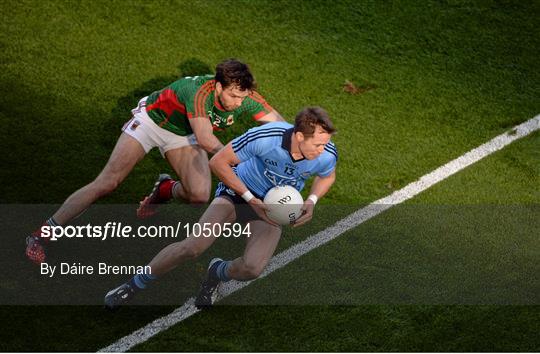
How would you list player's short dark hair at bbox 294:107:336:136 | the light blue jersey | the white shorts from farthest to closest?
the white shorts, the light blue jersey, player's short dark hair at bbox 294:107:336:136

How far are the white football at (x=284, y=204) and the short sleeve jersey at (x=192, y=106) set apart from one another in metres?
1.12

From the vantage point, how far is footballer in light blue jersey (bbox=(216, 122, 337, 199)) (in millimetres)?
8305

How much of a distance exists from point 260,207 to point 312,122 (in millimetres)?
885

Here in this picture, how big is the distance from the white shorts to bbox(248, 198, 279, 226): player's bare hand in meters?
1.39

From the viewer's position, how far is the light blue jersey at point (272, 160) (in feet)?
27.2

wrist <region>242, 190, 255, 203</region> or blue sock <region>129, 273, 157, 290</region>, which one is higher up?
wrist <region>242, 190, 255, 203</region>

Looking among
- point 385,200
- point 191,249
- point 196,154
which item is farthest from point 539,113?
point 191,249

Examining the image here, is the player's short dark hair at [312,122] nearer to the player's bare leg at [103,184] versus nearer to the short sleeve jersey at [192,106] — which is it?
the short sleeve jersey at [192,106]

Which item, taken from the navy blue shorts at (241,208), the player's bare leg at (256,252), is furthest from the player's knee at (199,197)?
the player's bare leg at (256,252)

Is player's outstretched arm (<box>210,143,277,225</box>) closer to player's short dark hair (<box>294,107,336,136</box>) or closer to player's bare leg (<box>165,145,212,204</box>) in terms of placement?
player's short dark hair (<box>294,107,336,136</box>)

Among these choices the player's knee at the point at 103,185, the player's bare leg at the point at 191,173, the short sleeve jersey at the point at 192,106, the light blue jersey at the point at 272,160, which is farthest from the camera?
the player's bare leg at the point at 191,173

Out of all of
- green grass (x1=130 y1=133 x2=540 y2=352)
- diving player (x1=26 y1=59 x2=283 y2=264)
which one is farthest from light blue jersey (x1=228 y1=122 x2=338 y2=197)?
green grass (x1=130 y1=133 x2=540 y2=352)

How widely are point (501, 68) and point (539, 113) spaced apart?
87 centimetres

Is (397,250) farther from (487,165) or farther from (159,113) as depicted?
(159,113)
